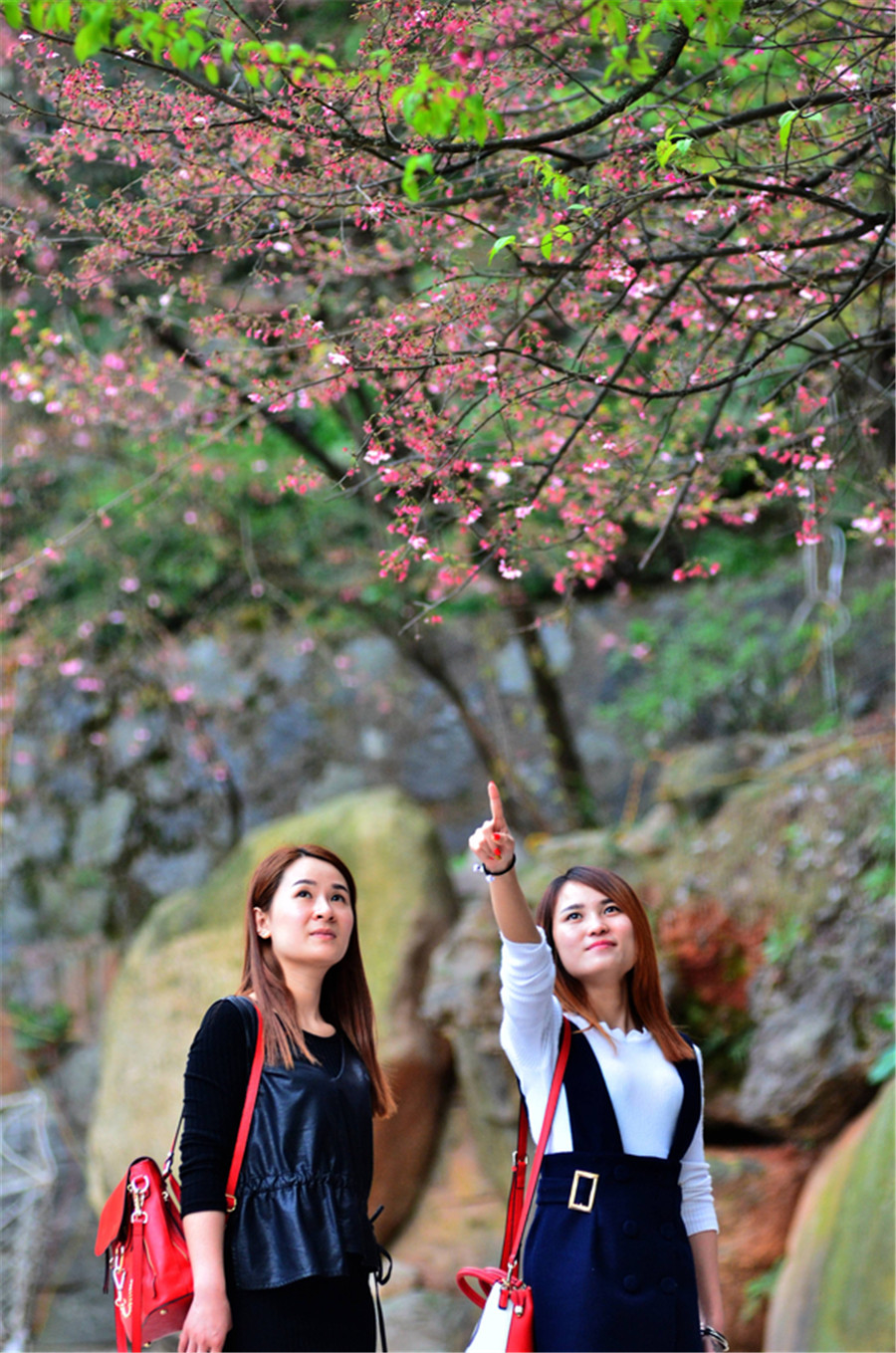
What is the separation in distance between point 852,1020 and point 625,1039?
2.69m

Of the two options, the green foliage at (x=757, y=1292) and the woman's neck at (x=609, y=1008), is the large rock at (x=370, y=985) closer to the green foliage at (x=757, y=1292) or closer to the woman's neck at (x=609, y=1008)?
the green foliage at (x=757, y=1292)

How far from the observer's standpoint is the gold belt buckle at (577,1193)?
2016mm

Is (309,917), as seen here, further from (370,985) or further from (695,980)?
(370,985)

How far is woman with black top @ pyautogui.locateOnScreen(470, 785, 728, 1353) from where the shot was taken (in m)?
1.97

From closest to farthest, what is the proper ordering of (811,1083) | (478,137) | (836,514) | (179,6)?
(478,137), (179,6), (811,1083), (836,514)

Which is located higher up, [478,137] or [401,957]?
[478,137]

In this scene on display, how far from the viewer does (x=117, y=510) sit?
21.7 ft

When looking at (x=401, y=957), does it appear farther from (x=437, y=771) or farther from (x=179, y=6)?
(x=179, y=6)

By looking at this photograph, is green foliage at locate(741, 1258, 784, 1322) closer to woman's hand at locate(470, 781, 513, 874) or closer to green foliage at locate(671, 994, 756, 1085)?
green foliage at locate(671, 994, 756, 1085)

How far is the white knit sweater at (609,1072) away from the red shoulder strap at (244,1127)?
45cm

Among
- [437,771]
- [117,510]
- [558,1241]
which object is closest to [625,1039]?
[558,1241]

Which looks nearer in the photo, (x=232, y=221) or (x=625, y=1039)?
(x=625, y=1039)

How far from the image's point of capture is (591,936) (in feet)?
7.27

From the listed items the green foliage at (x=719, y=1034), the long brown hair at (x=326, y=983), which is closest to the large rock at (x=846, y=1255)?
the green foliage at (x=719, y=1034)
